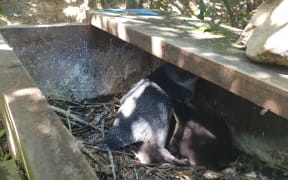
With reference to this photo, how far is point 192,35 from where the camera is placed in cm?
225

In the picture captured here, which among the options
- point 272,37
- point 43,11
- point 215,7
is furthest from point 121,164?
point 215,7

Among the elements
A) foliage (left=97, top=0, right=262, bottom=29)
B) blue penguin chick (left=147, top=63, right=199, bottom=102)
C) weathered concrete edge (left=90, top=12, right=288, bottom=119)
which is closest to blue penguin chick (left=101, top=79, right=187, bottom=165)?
blue penguin chick (left=147, top=63, right=199, bottom=102)

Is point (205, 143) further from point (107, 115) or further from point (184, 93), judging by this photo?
point (107, 115)

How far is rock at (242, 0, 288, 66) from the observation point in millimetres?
1559

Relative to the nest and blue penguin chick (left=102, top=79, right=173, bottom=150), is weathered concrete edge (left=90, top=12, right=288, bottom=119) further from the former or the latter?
the nest

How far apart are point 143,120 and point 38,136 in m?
1.12

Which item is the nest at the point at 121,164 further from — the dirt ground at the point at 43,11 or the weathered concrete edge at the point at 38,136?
the dirt ground at the point at 43,11

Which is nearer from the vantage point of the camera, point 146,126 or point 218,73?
point 218,73

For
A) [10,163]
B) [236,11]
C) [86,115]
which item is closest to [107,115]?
[86,115]

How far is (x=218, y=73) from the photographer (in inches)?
64.3

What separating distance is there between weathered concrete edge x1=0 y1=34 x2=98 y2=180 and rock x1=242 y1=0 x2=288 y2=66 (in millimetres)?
977

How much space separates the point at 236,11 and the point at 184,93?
3.52 metres

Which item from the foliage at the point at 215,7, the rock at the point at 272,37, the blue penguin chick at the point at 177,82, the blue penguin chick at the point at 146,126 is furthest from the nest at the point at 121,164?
the foliage at the point at 215,7

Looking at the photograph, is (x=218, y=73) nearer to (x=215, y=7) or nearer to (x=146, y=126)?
(x=146, y=126)
